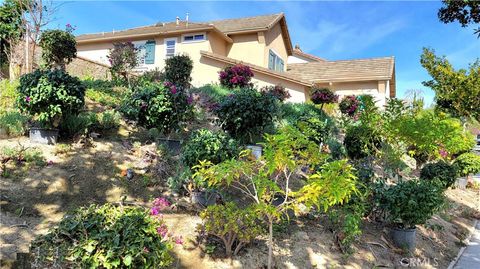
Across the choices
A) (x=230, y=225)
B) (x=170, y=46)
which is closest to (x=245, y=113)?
(x=230, y=225)

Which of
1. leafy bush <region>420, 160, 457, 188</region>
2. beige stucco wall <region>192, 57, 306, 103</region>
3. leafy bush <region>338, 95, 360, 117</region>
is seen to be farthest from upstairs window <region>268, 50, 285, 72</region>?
leafy bush <region>420, 160, 457, 188</region>

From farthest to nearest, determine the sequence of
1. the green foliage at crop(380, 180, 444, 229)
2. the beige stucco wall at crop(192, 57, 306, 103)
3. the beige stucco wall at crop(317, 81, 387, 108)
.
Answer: the beige stucco wall at crop(317, 81, 387, 108)
the beige stucco wall at crop(192, 57, 306, 103)
the green foliage at crop(380, 180, 444, 229)

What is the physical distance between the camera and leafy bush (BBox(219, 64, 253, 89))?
15.0 m

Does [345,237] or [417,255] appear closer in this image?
[345,237]

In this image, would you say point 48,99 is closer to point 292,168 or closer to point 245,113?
point 245,113

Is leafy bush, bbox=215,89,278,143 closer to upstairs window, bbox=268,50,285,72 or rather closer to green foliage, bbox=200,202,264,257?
green foliage, bbox=200,202,264,257

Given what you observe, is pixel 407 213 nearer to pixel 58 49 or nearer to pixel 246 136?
pixel 246 136

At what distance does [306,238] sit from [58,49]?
11929mm

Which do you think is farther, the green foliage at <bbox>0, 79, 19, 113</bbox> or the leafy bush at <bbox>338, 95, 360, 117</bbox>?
the leafy bush at <bbox>338, 95, 360, 117</bbox>

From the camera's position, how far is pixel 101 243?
3.02m

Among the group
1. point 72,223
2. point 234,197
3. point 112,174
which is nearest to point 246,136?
point 234,197

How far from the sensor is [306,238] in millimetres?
Result: 5652

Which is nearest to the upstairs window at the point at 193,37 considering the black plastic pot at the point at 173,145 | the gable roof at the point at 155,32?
the gable roof at the point at 155,32

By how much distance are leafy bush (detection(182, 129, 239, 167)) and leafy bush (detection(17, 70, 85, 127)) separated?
2725 millimetres
